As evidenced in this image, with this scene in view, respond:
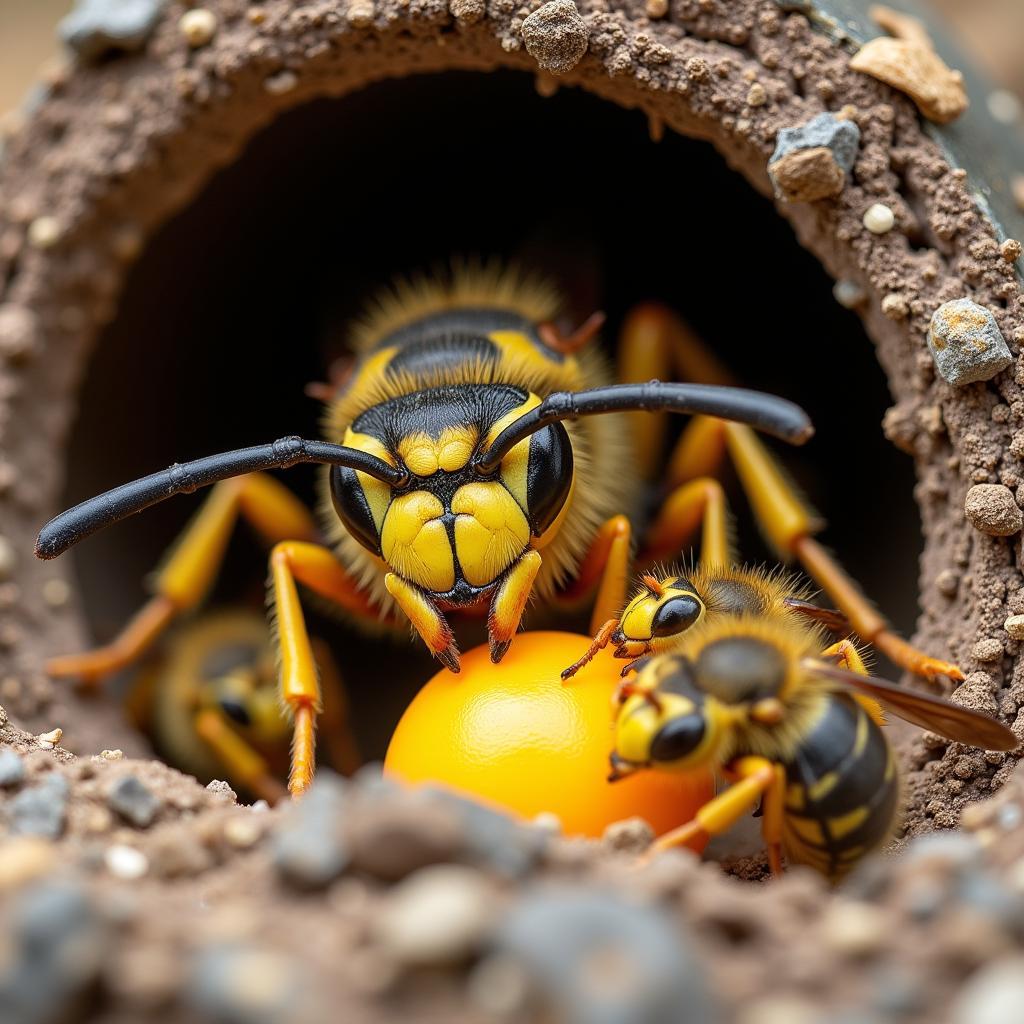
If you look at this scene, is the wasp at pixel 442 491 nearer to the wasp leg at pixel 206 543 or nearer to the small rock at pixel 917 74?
the wasp leg at pixel 206 543

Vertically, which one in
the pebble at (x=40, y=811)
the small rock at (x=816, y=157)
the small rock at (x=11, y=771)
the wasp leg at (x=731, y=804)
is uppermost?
the small rock at (x=816, y=157)

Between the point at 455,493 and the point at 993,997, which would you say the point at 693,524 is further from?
the point at 993,997

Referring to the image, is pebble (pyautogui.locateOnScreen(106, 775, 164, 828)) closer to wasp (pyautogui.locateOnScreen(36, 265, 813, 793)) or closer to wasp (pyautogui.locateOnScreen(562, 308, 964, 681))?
wasp (pyautogui.locateOnScreen(36, 265, 813, 793))

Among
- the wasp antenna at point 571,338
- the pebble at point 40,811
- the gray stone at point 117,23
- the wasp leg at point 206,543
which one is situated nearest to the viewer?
the pebble at point 40,811

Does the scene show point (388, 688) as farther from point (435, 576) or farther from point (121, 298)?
point (435, 576)

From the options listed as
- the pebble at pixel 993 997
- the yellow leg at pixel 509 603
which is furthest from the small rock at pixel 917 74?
the pebble at pixel 993 997

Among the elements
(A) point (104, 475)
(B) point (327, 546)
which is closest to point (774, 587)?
(B) point (327, 546)

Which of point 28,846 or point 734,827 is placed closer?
point 28,846

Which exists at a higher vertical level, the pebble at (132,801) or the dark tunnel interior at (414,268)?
the dark tunnel interior at (414,268)
